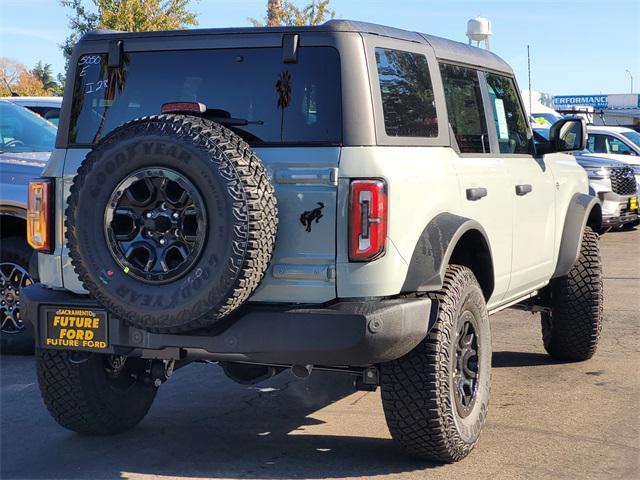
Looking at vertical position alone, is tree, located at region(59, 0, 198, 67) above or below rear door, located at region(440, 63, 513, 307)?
above

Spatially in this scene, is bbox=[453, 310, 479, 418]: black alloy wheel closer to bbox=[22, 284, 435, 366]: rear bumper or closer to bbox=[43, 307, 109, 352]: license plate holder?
→ bbox=[22, 284, 435, 366]: rear bumper

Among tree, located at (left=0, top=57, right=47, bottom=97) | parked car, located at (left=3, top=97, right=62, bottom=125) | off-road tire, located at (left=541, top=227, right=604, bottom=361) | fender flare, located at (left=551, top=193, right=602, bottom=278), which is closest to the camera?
fender flare, located at (left=551, top=193, right=602, bottom=278)

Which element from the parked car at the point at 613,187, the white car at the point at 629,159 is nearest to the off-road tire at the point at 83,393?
the parked car at the point at 613,187

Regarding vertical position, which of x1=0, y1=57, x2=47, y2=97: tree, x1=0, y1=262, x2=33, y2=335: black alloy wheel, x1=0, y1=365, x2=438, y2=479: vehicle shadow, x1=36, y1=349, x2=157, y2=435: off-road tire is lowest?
x1=0, y1=365, x2=438, y2=479: vehicle shadow

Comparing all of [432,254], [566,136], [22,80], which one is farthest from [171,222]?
[22,80]

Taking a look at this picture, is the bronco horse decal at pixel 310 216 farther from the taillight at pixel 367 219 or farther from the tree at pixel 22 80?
the tree at pixel 22 80

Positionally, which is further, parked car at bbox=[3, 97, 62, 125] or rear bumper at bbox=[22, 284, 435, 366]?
parked car at bbox=[3, 97, 62, 125]

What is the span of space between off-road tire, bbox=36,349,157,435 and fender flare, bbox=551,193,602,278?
303cm

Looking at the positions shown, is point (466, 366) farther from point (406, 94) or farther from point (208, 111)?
point (208, 111)

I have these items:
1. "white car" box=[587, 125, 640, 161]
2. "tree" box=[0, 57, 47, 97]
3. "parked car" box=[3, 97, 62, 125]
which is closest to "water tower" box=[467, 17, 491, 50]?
"white car" box=[587, 125, 640, 161]

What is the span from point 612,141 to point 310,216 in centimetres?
1652

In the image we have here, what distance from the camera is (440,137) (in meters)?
5.25

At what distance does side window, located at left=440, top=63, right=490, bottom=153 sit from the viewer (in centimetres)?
553

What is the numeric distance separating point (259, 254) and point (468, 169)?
1548mm
